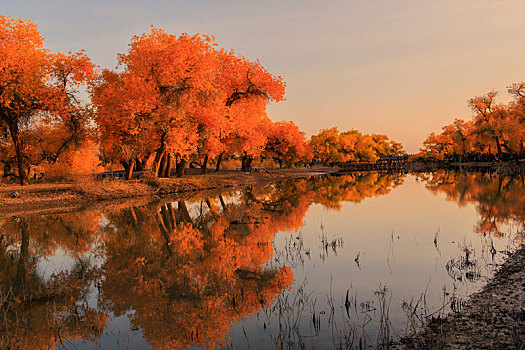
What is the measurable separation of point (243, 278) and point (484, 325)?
5.34m

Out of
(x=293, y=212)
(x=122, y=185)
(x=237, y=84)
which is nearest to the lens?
(x=293, y=212)

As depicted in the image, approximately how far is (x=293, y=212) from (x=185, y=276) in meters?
12.3

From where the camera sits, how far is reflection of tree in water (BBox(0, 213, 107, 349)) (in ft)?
21.7

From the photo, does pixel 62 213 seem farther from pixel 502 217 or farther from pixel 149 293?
pixel 502 217

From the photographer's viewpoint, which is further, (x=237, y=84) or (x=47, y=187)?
(x=237, y=84)

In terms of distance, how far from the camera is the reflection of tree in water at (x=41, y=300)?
6.61 m

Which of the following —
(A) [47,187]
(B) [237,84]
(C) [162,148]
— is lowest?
(A) [47,187]

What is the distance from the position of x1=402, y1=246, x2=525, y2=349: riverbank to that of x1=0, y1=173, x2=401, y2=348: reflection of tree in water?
3.29 metres

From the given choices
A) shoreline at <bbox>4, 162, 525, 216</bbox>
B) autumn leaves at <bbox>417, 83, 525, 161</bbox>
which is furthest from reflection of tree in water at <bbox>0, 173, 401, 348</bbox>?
autumn leaves at <bbox>417, 83, 525, 161</bbox>

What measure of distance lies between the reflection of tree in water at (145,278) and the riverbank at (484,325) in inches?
130

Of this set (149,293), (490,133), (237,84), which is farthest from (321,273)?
(490,133)

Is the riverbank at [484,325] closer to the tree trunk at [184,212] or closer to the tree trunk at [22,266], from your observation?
the tree trunk at [22,266]

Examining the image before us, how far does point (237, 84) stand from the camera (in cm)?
4191

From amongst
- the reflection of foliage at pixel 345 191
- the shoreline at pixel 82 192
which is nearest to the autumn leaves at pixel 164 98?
the shoreline at pixel 82 192
